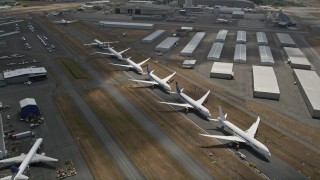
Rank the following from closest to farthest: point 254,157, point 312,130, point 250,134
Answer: point 254,157 < point 250,134 < point 312,130

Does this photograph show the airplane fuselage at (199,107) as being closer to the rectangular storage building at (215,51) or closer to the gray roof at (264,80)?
the gray roof at (264,80)

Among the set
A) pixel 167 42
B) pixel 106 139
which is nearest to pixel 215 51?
pixel 167 42

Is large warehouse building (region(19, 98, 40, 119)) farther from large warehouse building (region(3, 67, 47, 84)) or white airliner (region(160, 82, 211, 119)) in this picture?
white airliner (region(160, 82, 211, 119))

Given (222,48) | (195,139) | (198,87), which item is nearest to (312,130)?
(195,139)

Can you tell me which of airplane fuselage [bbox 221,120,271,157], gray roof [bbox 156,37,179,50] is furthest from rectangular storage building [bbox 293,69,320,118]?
gray roof [bbox 156,37,179,50]

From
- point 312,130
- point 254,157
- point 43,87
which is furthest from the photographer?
point 43,87

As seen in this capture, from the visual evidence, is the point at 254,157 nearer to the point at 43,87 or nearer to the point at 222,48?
the point at 43,87

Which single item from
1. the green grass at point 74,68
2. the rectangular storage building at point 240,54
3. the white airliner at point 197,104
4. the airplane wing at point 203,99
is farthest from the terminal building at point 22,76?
the rectangular storage building at point 240,54
